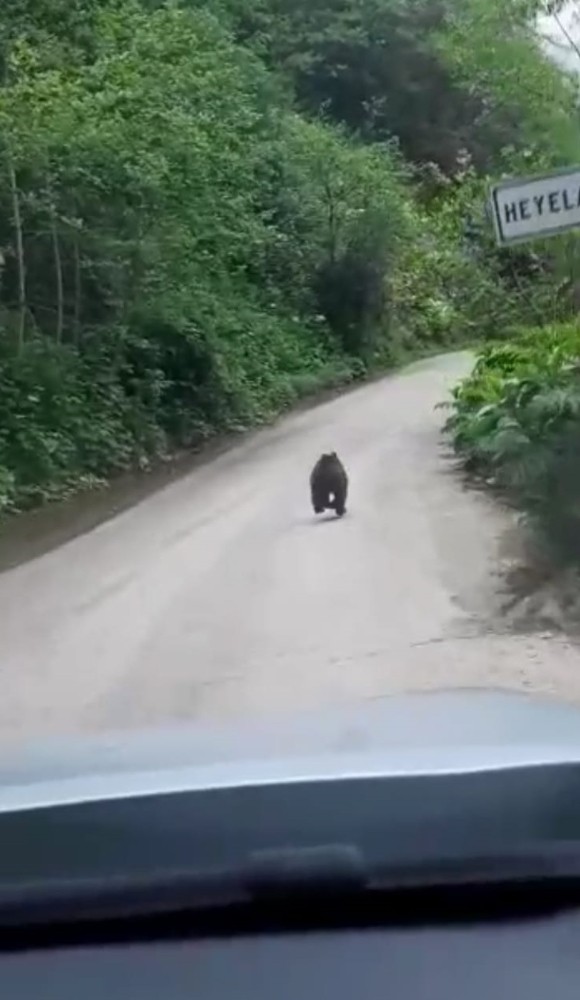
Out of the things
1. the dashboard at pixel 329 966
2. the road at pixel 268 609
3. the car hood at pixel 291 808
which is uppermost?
the car hood at pixel 291 808

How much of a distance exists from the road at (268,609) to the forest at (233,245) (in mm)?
747

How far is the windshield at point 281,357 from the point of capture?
7902mm

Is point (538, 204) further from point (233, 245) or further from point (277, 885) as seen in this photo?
point (233, 245)

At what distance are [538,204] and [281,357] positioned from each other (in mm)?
17621

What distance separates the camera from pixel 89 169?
18.3 meters

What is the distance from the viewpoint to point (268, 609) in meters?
9.00

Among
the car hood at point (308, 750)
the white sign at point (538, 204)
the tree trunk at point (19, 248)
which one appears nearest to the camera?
the car hood at point (308, 750)

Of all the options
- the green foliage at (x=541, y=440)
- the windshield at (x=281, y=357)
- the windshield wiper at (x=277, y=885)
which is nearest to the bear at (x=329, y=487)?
the windshield at (x=281, y=357)

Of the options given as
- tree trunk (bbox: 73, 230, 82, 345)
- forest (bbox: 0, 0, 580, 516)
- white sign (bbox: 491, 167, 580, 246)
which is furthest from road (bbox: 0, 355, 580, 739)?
tree trunk (bbox: 73, 230, 82, 345)

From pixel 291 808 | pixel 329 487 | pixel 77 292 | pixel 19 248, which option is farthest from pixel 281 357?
pixel 291 808

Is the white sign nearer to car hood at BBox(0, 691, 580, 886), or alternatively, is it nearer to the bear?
car hood at BBox(0, 691, 580, 886)

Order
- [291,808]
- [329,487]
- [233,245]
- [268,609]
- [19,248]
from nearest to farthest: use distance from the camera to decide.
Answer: [291,808], [268,609], [329,487], [19,248], [233,245]

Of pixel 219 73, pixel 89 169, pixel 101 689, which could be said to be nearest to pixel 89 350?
pixel 89 169

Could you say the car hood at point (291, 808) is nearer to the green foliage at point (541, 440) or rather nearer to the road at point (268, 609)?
the road at point (268, 609)
